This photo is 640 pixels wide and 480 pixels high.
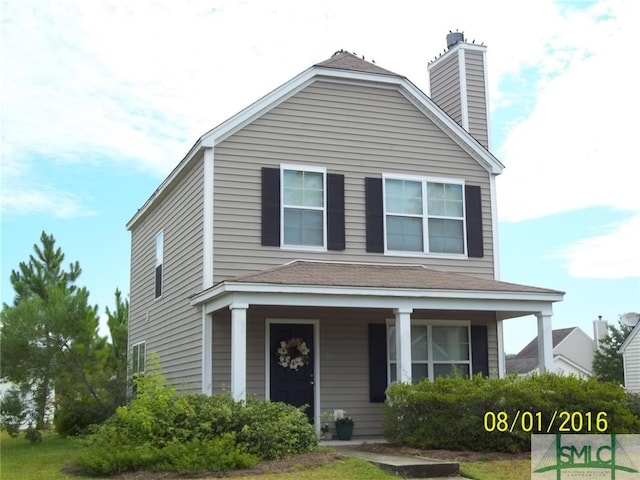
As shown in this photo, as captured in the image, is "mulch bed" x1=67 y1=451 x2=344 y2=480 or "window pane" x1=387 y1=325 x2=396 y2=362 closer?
"mulch bed" x1=67 y1=451 x2=344 y2=480

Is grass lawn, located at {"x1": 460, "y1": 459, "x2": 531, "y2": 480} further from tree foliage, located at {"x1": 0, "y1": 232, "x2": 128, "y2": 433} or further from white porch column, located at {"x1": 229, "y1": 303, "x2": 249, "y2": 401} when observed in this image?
tree foliage, located at {"x1": 0, "y1": 232, "x2": 128, "y2": 433}

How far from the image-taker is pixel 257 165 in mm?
15031

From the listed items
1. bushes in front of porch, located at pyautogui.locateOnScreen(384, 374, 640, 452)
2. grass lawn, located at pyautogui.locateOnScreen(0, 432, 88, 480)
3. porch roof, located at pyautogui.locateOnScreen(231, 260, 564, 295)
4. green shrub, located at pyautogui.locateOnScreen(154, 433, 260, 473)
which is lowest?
grass lawn, located at pyautogui.locateOnScreen(0, 432, 88, 480)

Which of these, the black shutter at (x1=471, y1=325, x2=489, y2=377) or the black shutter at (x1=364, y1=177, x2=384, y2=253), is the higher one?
the black shutter at (x1=364, y1=177, x2=384, y2=253)

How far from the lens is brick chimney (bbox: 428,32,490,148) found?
17531 millimetres

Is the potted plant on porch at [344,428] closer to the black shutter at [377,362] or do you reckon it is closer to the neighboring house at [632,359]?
the black shutter at [377,362]

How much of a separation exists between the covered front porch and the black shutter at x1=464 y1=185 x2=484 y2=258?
3.80 feet

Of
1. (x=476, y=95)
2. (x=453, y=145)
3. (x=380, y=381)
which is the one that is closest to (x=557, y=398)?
(x=380, y=381)

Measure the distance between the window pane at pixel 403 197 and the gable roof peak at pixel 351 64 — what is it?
7.13 ft

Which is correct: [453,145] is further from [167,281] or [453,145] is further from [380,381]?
[167,281]

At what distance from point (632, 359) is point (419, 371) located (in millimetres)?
19524

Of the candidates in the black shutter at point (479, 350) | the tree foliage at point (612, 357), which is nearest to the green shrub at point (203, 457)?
the black shutter at point (479, 350)

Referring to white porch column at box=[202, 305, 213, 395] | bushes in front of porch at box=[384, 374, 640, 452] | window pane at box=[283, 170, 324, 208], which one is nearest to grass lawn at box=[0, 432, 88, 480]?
white porch column at box=[202, 305, 213, 395]

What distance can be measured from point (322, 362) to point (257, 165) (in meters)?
3.76
